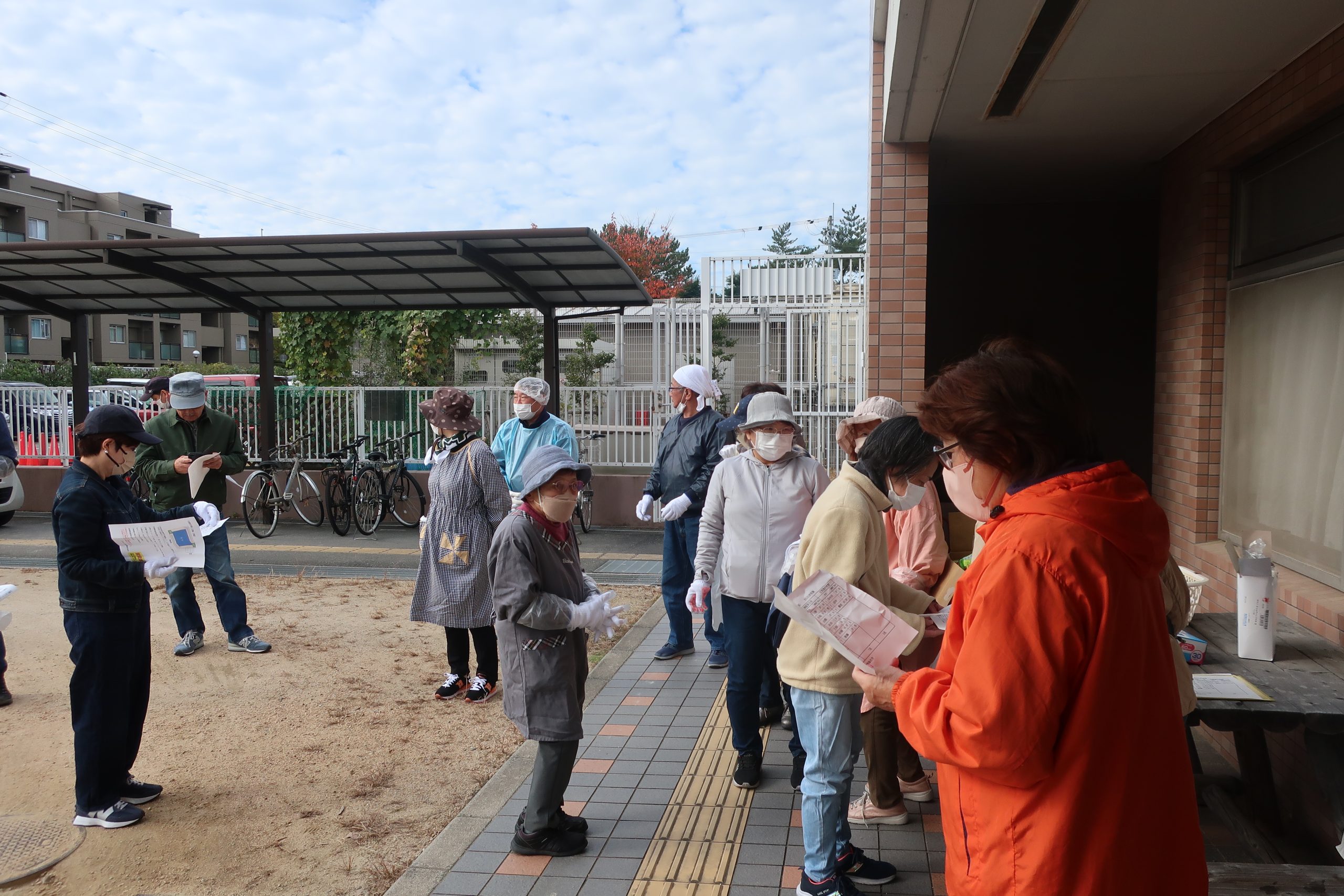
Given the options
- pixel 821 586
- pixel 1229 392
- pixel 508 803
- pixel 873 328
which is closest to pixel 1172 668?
pixel 821 586

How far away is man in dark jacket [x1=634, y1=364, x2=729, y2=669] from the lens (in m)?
6.08

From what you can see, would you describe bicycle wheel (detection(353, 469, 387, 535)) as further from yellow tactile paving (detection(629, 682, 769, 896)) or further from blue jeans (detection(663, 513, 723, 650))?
yellow tactile paving (detection(629, 682, 769, 896))

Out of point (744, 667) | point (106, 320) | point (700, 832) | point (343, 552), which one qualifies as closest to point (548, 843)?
point (700, 832)

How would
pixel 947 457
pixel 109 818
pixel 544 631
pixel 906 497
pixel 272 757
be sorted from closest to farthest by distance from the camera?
pixel 947 457 < pixel 906 497 < pixel 544 631 < pixel 109 818 < pixel 272 757

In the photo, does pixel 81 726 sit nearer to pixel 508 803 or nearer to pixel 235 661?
pixel 508 803

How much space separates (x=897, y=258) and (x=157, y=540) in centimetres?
449

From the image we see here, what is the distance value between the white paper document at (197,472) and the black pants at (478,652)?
1.95m

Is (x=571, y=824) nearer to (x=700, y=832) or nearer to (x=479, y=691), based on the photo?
(x=700, y=832)

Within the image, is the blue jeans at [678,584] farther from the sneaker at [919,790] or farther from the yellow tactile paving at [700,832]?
the sneaker at [919,790]

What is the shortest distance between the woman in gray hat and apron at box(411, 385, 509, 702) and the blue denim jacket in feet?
5.32

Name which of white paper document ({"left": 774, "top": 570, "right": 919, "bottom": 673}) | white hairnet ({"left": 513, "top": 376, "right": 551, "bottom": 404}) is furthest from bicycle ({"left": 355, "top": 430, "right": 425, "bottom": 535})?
white paper document ({"left": 774, "top": 570, "right": 919, "bottom": 673})

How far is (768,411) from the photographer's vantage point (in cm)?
416

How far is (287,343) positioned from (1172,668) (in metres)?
17.5

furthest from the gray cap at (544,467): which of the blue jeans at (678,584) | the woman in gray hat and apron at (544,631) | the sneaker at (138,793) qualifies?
the blue jeans at (678,584)
